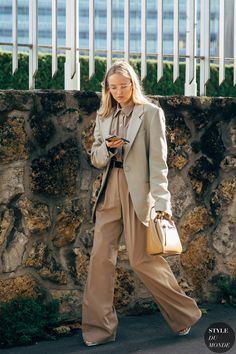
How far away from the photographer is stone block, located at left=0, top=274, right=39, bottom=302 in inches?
213

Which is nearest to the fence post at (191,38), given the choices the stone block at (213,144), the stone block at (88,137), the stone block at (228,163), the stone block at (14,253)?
the stone block at (213,144)

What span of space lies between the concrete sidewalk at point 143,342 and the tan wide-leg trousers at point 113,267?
0.13m

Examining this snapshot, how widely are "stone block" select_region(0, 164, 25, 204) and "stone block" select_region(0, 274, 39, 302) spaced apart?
53 centimetres

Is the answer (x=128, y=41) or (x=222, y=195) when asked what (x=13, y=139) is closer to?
(x=128, y=41)

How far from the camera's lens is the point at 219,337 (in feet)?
17.4

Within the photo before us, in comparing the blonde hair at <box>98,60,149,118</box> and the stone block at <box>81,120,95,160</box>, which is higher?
the blonde hair at <box>98,60,149,118</box>

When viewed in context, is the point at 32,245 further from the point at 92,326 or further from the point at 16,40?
the point at 16,40

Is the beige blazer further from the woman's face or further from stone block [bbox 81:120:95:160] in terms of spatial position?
stone block [bbox 81:120:95:160]

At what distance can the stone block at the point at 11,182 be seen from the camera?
543 cm

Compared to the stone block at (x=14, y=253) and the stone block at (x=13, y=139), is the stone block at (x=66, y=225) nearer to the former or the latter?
the stone block at (x=14, y=253)

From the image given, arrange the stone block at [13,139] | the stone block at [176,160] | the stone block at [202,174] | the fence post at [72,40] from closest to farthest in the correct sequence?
1. the stone block at [13,139]
2. the fence post at [72,40]
3. the stone block at [176,160]
4. the stone block at [202,174]

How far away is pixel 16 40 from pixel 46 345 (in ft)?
6.99


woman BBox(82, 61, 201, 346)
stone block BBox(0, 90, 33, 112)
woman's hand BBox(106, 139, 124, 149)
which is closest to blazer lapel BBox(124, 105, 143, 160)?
woman BBox(82, 61, 201, 346)

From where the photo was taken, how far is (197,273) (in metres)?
6.19
